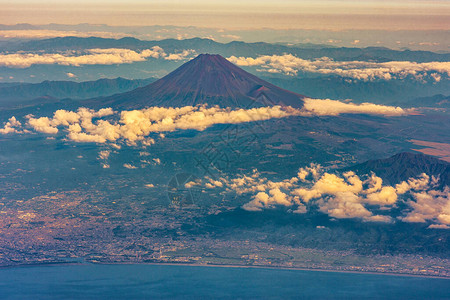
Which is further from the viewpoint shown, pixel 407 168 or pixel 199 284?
pixel 407 168

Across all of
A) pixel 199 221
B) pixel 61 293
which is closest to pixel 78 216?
pixel 199 221

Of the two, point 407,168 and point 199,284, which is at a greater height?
point 407,168

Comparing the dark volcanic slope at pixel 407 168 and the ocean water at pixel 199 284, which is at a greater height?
the dark volcanic slope at pixel 407 168

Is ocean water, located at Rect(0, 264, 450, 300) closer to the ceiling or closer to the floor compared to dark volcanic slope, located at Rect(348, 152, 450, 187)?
closer to the floor

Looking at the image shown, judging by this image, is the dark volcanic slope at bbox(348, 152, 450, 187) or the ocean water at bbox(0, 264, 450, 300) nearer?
the ocean water at bbox(0, 264, 450, 300)
